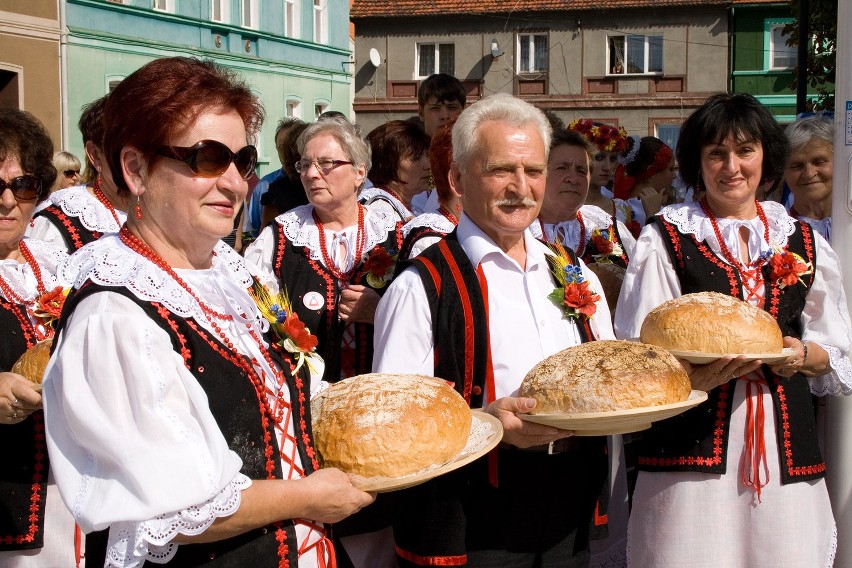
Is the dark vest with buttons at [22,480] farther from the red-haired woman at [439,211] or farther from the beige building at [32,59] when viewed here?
the beige building at [32,59]

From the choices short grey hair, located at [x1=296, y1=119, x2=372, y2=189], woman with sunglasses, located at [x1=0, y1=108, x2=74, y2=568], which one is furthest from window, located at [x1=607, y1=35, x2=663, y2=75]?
woman with sunglasses, located at [x1=0, y1=108, x2=74, y2=568]

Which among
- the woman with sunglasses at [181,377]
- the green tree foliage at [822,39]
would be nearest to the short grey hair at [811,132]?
the woman with sunglasses at [181,377]

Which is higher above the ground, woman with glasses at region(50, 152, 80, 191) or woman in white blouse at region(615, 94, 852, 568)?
woman with glasses at region(50, 152, 80, 191)

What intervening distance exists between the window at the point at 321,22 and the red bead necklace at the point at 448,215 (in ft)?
66.5

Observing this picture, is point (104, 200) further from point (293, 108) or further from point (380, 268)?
point (293, 108)

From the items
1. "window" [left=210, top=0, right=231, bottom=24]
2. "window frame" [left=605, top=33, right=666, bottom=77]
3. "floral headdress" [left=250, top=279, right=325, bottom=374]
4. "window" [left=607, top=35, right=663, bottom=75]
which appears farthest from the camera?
"window" [left=607, top=35, right=663, bottom=75]

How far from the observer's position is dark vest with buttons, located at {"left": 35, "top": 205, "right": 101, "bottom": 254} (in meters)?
3.80

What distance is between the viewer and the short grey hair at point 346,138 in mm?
4738

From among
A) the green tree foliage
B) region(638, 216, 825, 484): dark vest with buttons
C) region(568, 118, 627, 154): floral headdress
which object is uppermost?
the green tree foliage

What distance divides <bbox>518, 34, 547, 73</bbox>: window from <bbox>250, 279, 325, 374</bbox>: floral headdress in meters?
28.2

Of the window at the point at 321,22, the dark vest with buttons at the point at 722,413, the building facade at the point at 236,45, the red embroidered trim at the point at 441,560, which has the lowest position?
the red embroidered trim at the point at 441,560

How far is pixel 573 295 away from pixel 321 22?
21924 mm

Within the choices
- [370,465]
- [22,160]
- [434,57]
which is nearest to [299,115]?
[434,57]

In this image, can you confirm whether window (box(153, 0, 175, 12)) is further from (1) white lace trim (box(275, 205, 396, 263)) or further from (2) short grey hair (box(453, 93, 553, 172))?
(2) short grey hair (box(453, 93, 553, 172))
